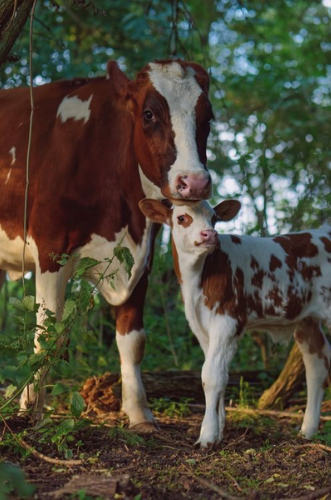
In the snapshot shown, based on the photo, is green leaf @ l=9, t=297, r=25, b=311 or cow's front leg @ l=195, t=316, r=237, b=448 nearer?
green leaf @ l=9, t=297, r=25, b=311

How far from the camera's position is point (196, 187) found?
4.38 meters

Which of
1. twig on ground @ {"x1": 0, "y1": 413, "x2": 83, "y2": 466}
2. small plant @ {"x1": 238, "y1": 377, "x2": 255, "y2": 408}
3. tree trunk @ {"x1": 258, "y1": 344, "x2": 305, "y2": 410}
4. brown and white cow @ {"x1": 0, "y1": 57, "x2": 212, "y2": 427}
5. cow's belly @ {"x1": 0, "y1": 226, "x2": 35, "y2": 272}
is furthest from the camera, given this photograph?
tree trunk @ {"x1": 258, "y1": 344, "x2": 305, "y2": 410}

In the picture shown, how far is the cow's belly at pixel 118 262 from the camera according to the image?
17.0ft

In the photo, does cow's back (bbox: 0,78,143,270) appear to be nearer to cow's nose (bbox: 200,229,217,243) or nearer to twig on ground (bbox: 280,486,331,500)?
cow's nose (bbox: 200,229,217,243)

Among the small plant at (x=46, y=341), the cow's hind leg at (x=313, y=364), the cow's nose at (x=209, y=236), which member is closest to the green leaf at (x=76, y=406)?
the small plant at (x=46, y=341)

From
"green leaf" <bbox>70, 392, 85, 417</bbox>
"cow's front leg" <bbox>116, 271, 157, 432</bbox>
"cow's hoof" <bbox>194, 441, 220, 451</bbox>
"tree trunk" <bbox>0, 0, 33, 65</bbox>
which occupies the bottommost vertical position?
"cow's hoof" <bbox>194, 441, 220, 451</bbox>

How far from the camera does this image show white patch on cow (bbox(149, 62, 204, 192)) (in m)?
4.59

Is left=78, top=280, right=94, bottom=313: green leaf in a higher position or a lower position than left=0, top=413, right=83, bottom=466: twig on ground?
higher

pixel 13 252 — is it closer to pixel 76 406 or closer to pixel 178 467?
pixel 76 406

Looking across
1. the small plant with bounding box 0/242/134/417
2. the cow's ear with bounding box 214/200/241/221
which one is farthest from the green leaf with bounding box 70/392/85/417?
the cow's ear with bounding box 214/200/241/221

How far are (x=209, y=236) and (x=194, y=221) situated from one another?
0.52 ft

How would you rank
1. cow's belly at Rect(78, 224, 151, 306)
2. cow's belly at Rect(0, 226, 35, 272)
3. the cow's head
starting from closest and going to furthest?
the cow's head, cow's belly at Rect(78, 224, 151, 306), cow's belly at Rect(0, 226, 35, 272)

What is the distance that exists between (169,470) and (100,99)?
2764mm

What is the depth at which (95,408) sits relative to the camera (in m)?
5.95
